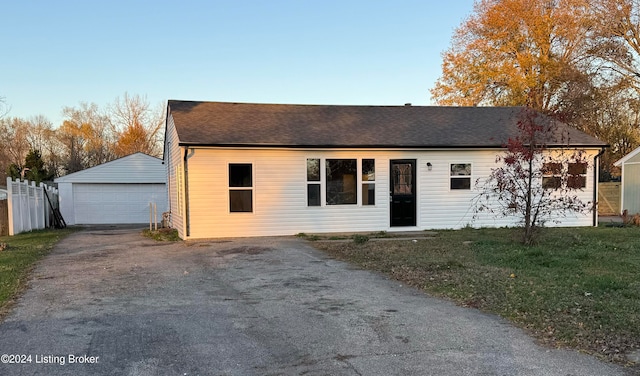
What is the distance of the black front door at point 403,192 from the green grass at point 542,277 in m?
2.42

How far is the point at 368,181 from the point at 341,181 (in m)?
0.88

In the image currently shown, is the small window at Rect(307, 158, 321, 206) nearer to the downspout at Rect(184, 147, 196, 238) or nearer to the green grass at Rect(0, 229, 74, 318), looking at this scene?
the downspout at Rect(184, 147, 196, 238)

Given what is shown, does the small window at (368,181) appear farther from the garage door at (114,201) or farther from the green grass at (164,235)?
the garage door at (114,201)

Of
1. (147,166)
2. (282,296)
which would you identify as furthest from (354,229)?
(147,166)

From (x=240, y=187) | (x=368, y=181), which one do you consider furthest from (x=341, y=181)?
(x=240, y=187)

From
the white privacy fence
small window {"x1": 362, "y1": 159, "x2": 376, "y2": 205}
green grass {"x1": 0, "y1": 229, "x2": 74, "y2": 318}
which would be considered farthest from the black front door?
the white privacy fence

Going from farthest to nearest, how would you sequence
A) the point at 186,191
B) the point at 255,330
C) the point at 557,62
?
the point at 557,62
the point at 186,191
the point at 255,330

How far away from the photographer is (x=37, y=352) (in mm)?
4211

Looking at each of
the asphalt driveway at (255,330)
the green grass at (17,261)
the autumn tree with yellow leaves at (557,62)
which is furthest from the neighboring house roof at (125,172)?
the autumn tree with yellow leaves at (557,62)

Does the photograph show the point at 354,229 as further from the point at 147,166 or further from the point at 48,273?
the point at 147,166

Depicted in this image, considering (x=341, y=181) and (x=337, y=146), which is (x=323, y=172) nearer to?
(x=341, y=181)

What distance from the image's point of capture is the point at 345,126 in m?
15.8

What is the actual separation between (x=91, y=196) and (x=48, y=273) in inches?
645

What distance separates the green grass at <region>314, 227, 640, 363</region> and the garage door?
1498 cm
